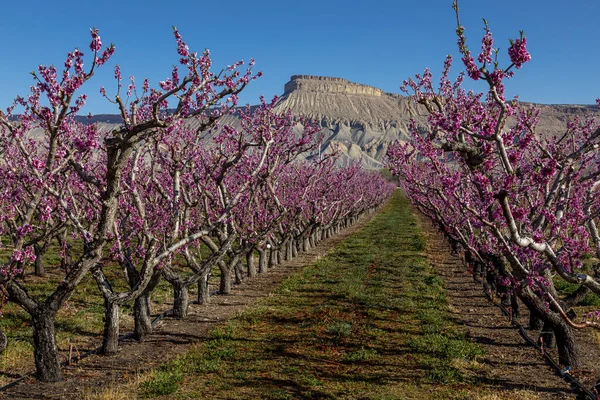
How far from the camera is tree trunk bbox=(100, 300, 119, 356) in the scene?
12125 millimetres

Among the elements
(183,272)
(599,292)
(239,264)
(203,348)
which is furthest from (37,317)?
(183,272)

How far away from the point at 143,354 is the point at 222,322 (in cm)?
367

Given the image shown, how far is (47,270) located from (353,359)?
18386 mm

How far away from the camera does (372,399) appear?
32.7 ft

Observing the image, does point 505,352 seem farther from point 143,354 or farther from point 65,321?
point 65,321

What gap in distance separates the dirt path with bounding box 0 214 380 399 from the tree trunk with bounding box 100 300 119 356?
0.20 metres

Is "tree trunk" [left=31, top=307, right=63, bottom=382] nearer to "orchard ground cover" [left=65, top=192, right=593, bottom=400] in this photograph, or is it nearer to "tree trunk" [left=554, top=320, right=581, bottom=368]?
"orchard ground cover" [left=65, top=192, right=593, bottom=400]

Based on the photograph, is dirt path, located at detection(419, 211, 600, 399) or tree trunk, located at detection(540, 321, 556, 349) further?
tree trunk, located at detection(540, 321, 556, 349)

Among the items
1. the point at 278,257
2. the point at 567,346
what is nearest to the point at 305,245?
the point at 278,257

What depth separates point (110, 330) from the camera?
12.2 meters

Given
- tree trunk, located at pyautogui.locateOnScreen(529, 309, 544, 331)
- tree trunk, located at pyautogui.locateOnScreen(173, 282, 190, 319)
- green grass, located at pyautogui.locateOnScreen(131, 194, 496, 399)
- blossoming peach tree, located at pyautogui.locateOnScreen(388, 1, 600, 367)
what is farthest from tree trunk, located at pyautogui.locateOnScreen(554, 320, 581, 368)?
tree trunk, located at pyautogui.locateOnScreen(173, 282, 190, 319)

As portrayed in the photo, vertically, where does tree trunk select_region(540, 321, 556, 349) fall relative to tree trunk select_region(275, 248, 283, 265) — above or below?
below

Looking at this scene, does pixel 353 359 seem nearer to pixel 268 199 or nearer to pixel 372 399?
pixel 372 399

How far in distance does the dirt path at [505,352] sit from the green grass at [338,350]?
1.58 ft
